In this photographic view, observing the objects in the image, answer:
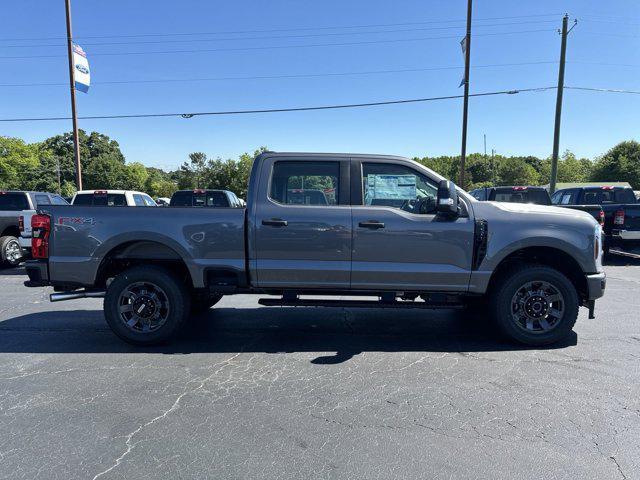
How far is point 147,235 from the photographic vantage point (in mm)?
4770

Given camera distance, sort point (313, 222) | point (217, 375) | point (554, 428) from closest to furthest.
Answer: point (554, 428), point (217, 375), point (313, 222)

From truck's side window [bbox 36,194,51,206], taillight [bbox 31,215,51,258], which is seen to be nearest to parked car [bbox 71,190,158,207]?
truck's side window [bbox 36,194,51,206]

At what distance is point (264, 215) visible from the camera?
475 centimetres

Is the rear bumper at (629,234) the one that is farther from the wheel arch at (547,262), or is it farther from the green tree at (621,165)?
the green tree at (621,165)

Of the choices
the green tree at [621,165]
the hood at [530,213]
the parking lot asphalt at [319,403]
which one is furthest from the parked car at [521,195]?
the green tree at [621,165]

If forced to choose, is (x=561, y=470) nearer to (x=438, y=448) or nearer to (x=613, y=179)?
(x=438, y=448)

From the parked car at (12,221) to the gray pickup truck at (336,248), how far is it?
7.62 m

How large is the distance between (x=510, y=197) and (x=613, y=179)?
6006cm

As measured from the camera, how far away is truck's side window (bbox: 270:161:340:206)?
4.87m

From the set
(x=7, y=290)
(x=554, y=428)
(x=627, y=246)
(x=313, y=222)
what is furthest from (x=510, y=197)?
(x=7, y=290)

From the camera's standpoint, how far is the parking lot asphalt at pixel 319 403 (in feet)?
9.04

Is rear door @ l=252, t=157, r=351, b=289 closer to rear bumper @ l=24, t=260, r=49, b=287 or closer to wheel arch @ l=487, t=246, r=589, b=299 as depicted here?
wheel arch @ l=487, t=246, r=589, b=299

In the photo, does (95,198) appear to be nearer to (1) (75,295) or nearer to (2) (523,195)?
(1) (75,295)

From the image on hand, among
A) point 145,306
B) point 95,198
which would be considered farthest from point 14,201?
point 145,306
